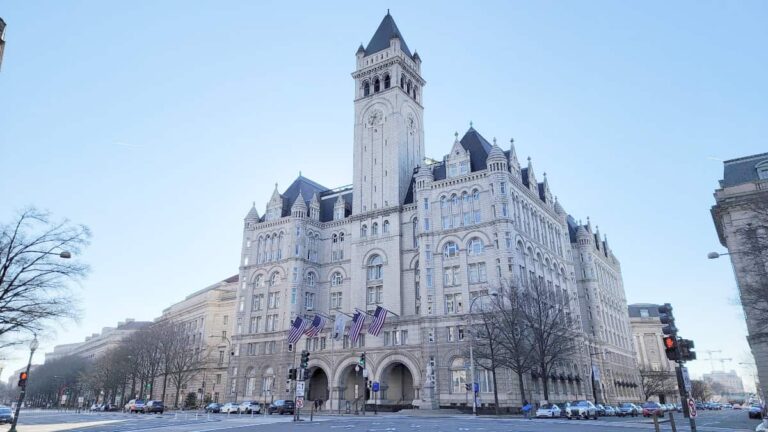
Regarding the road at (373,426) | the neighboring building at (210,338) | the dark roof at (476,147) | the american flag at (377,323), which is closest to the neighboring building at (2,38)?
the road at (373,426)

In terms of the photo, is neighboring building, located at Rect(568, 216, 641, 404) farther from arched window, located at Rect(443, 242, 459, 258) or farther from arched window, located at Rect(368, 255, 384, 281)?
arched window, located at Rect(368, 255, 384, 281)

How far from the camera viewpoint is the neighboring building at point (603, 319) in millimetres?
80250

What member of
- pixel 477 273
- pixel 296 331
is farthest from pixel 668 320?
pixel 296 331

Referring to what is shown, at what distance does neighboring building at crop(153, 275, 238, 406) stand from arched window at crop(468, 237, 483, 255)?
52610mm

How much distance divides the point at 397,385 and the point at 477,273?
61.6 ft

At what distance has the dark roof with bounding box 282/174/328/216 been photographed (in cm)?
8525

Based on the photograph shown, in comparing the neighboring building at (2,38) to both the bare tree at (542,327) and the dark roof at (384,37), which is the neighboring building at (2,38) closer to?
the bare tree at (542,327)

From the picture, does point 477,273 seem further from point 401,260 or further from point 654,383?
point 654,383

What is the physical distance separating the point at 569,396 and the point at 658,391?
4802 centimetres

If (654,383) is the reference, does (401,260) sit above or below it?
above

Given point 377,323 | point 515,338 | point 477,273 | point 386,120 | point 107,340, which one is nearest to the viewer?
point 515,338

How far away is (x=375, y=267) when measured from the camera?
73.2 metres

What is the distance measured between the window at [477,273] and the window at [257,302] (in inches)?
1312

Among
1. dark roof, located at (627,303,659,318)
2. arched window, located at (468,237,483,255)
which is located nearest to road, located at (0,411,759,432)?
arched window, located at (468,237,483,255)
